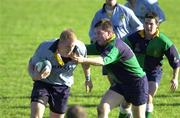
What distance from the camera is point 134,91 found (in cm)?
808

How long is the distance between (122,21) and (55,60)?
203 cm

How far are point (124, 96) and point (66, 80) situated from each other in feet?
2.71

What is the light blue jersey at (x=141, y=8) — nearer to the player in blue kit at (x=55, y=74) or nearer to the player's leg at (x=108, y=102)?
the player's leg at (x=108, y=102)

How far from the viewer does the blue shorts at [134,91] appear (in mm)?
8070

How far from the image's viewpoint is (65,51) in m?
7.64

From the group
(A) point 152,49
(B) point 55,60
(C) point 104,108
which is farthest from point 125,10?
(C) point 104,108

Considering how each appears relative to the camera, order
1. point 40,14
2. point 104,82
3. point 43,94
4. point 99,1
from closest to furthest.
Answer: point 43,94
point 104,82
point 40,14
point 99,1

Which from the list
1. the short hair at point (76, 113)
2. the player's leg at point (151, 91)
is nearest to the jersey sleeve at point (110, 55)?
the player's leg at point (151, 91)

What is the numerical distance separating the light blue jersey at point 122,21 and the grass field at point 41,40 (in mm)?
1570

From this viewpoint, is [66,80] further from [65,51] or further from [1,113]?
[1,113]

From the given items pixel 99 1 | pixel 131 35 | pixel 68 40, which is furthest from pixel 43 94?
pixel 99 1

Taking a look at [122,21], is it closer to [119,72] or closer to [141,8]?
Result: [141,8]

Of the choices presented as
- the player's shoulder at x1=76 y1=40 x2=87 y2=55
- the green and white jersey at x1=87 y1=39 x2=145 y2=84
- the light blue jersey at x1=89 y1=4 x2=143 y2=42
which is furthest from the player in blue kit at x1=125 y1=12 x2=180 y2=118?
the player's shoulder at x1=76 y1=40 x2=87 y2=55

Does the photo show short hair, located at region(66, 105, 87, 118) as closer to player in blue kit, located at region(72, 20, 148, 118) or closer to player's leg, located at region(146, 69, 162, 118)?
player in blue kit, located at region(72, 20, 148, 118)
